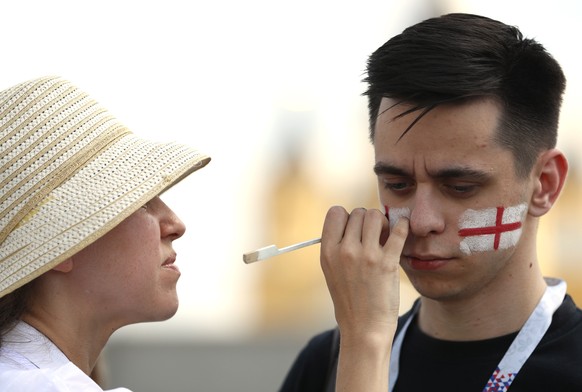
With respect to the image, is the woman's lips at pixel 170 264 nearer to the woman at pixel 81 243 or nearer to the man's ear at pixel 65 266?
the woman at pixel 81 243

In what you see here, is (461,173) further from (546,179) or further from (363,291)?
(363,291)

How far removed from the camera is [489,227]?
11.1 ft

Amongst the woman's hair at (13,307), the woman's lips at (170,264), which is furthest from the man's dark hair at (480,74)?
the woman's hair at (13,307)

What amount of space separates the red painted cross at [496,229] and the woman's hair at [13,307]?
1.41 meters

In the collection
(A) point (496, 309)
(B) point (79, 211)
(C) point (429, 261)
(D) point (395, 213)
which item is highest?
(B) point (79, 211)

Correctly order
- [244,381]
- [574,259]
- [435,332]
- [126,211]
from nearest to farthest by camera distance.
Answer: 1. [126,211]
2. [435,332]
3. [244,381]
4. [574,259]

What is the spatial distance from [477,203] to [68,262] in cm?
135

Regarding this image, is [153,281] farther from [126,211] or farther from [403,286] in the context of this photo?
[403,286]

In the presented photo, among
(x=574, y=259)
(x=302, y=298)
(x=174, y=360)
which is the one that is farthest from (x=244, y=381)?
(x=574, y=259)

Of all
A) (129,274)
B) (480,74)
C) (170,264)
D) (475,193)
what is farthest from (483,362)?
(129,274)

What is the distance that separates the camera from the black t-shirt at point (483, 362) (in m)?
3.23

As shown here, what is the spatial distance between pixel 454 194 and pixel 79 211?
4.09 feet

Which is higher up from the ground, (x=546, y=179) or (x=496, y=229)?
(x=546, y=179)

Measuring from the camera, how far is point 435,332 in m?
3.61
